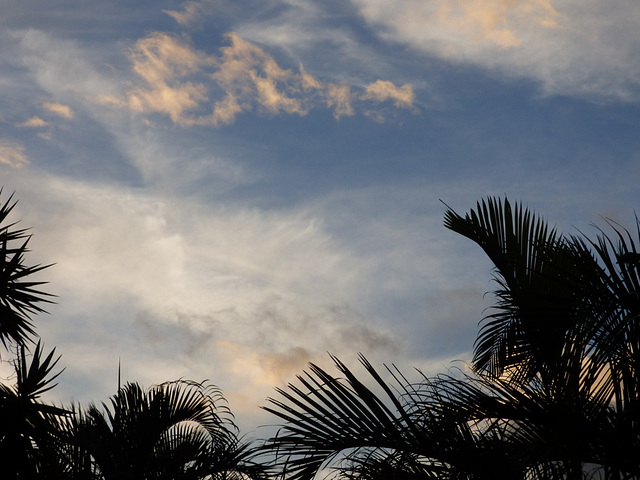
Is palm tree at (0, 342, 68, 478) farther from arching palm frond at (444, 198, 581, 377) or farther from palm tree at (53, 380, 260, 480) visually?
arching palm frond at (444, 198, 581, 377)

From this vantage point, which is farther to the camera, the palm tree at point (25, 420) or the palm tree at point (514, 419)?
the palm tree at point (25, 420)

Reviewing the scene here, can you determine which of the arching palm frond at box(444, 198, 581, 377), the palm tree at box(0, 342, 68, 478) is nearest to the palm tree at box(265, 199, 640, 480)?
the arching palm frond at box(444, 198, 581, 377)

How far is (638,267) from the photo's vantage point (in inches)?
124

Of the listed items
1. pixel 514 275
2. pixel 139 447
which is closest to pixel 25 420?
pixel 139 447

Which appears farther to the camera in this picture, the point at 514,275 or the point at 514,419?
the point at 514,275

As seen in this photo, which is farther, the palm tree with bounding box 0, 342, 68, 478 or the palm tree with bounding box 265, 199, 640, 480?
the palm tree with bounding box 0, 342, 68, 478

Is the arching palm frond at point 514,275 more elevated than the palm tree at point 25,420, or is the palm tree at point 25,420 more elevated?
the arching palm frond at point 514,275

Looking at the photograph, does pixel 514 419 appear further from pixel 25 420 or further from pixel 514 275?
pixel 25 420

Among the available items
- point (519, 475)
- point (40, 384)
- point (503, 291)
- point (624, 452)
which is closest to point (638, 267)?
point (624, 452)

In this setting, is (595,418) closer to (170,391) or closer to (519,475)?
(519,475)

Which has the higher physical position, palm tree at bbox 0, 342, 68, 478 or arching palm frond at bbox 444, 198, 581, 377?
arching palm frond at bbox 444, 198, 581, 377

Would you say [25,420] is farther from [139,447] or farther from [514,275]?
[514,275]

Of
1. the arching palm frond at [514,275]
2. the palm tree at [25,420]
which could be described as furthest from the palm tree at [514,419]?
the palm tree at [25,420]

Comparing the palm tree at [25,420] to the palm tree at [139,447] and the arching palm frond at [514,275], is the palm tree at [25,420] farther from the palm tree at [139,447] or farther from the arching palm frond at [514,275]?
the arching palm frond at [514,275]
